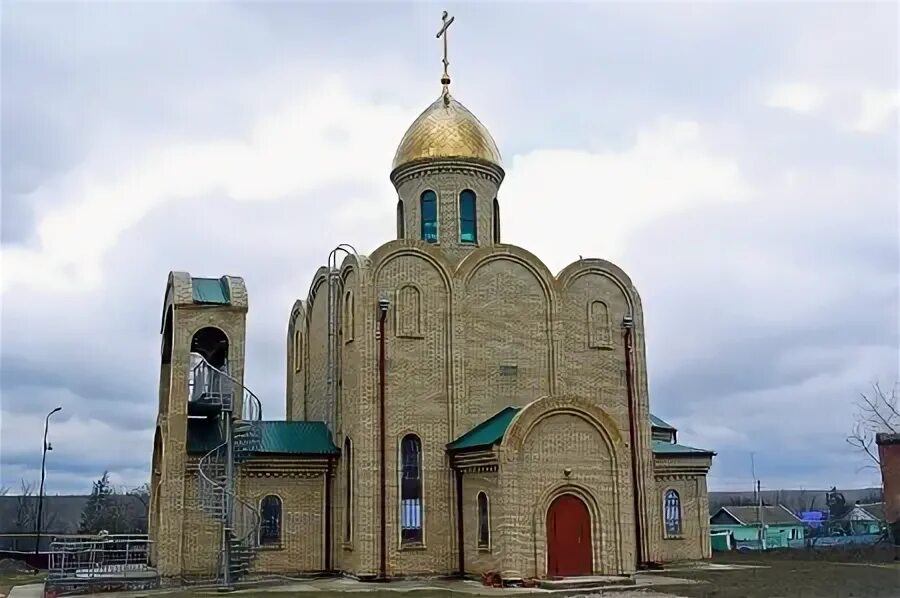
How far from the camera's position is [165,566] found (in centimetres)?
2212

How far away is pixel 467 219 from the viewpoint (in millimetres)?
26656

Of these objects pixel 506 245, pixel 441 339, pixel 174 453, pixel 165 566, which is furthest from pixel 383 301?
pixel 165 566

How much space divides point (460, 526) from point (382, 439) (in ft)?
9.31

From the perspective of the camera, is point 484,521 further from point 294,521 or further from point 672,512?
point 672,512

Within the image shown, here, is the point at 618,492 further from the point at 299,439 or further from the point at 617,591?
the point at 299,439

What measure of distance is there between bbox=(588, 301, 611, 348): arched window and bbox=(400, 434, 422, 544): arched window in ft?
18.8

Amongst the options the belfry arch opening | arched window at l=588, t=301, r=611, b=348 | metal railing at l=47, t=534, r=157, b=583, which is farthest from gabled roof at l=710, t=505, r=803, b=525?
metal railing at l=47, t=534, r=157, b=583

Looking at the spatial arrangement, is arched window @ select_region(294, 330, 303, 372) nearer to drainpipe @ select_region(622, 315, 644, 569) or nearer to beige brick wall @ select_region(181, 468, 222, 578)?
beige brick wall @ select_region(181, 468, 222, 578)

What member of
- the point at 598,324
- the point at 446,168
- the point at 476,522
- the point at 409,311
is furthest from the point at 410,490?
the point at 446,168

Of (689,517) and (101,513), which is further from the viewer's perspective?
(101,513)

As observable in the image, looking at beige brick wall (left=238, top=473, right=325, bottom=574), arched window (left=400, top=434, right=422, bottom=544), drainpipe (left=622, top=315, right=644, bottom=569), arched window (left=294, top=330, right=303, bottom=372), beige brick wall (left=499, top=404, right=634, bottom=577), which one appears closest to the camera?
beige brick wall (left=499, top=404, right=634, bottom=577)

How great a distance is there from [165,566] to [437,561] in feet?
21.2

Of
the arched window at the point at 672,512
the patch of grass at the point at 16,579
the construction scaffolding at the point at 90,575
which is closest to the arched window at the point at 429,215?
the arched window at the point at 672,512

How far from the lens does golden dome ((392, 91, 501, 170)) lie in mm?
26752
